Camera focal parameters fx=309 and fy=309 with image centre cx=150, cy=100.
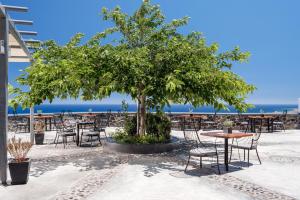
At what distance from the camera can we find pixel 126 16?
10.7 metres

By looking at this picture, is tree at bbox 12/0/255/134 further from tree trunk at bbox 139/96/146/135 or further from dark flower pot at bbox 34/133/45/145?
dark flower pot at bbox 34/133/45/145

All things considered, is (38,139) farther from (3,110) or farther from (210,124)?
(210,124)

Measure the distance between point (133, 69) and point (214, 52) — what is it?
3422 mm

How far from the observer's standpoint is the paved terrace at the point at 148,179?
540cm

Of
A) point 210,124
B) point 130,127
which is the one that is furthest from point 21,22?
point 210,124

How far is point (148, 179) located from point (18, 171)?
8.45ft

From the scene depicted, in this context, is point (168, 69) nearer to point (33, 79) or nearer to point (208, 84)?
point (208, 84)

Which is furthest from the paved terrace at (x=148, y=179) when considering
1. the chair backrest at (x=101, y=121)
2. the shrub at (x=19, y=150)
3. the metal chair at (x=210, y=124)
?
the chair backrest at (x=101, y=121)

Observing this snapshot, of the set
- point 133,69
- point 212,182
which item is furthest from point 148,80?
point 212,182

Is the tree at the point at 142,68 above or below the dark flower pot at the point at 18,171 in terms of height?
above

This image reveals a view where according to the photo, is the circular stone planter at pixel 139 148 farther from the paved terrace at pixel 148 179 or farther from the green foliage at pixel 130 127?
the green foliage at pixel 130 127

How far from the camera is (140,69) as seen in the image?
8.56 metres

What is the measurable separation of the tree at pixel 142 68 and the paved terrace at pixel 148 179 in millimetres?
1790

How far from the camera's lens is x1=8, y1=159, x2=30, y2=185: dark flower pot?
598cm
